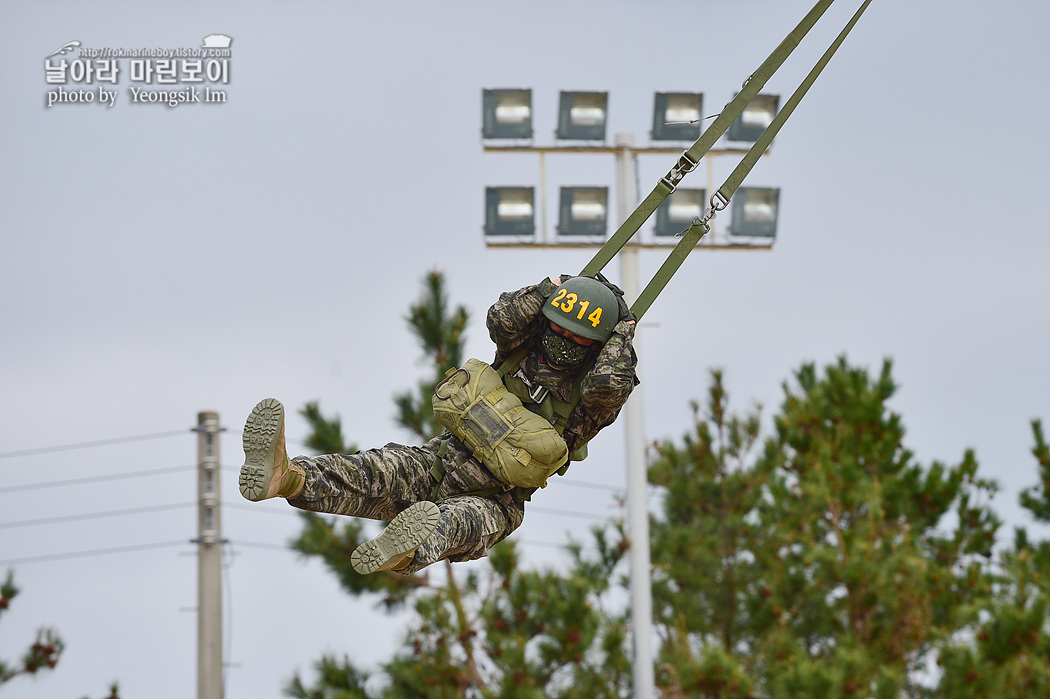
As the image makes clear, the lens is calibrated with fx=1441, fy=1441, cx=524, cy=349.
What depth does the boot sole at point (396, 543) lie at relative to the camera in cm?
640

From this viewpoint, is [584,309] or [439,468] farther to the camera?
[439,468]

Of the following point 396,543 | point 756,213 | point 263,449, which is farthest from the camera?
point 756,213

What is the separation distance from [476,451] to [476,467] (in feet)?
0.64

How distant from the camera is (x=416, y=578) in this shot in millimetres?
17016

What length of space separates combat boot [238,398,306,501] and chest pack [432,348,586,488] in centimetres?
95

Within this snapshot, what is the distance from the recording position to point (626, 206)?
54.0ft

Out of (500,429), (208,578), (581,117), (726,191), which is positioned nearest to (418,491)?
(500,429)

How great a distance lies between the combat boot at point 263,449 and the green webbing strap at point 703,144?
67.0 inches

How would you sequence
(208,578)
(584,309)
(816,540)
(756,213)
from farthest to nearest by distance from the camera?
(816,540)
(756,213)
(208,578)
(584,309)

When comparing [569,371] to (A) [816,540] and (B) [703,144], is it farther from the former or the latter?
(A) [816,540]

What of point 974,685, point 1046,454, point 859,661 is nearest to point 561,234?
point 859,661

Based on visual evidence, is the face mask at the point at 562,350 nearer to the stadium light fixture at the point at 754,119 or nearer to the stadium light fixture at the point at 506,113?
the stadium light fixture at the point at 506,113

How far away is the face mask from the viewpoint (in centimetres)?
714

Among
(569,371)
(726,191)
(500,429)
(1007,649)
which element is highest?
(726,191)
